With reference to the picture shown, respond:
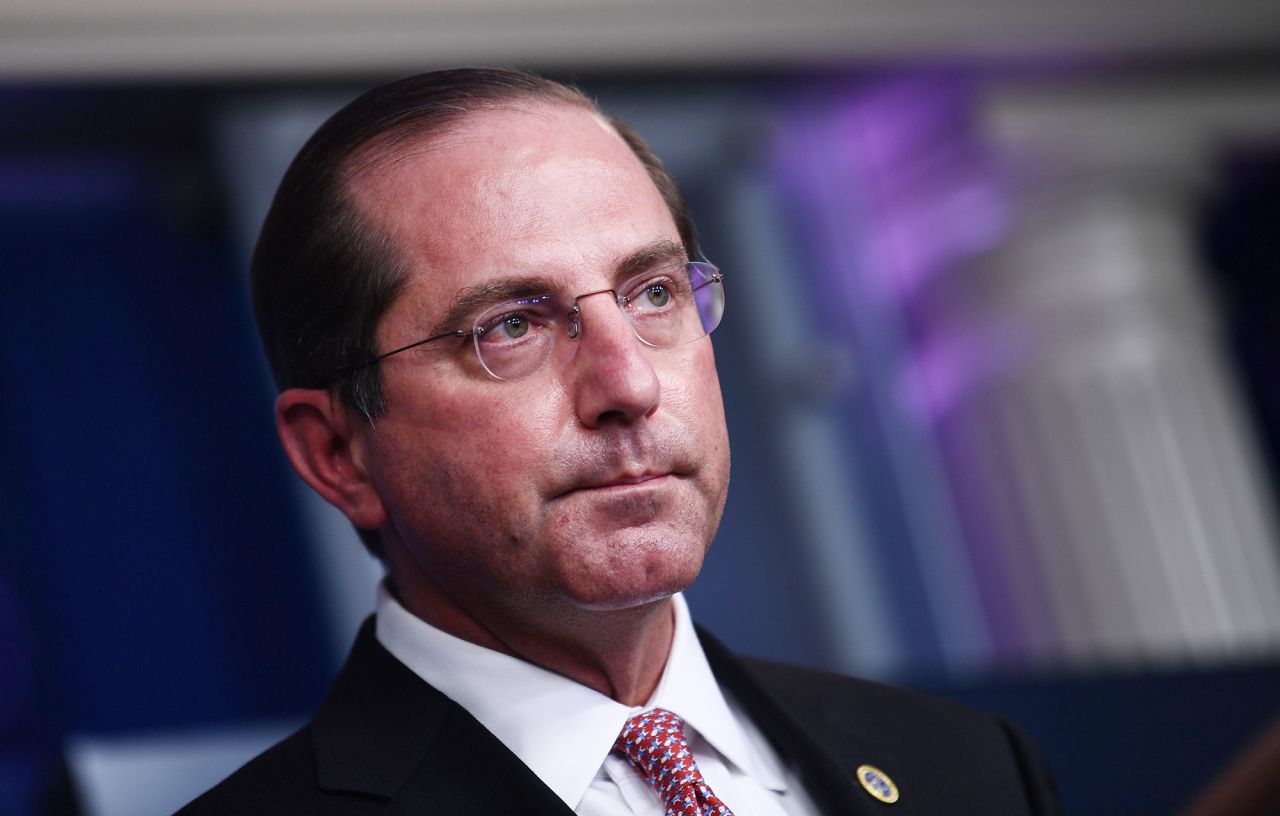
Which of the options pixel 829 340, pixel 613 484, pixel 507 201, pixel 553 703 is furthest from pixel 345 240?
pixel 829 340

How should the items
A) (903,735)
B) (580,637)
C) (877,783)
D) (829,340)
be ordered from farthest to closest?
(829,340) < (903,735) < (877,783) < (580,637)

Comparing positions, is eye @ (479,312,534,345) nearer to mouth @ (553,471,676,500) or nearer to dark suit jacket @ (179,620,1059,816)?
mouth @ (553,471,676,500)

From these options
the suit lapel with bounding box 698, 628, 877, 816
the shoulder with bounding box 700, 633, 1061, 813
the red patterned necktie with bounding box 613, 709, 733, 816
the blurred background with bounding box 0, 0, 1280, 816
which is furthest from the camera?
the blurred background with bounding box 0, 0, 1280, 816

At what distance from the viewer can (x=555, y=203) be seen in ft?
5.56

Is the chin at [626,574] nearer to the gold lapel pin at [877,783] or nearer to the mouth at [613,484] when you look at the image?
the mouth at [613,484]

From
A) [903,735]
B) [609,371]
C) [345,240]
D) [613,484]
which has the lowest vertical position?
[903,735]

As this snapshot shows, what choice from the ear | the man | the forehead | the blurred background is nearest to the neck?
the man

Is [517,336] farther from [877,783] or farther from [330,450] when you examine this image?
[877,783]

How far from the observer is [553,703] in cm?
167

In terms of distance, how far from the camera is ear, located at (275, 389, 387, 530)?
1.79 meters

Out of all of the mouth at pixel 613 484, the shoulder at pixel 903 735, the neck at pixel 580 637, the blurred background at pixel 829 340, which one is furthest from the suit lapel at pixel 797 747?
the blurred background at pixel 829 340

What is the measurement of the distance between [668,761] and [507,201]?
649 mm

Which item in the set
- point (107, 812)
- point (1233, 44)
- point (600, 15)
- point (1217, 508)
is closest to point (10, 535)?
point (107, 812)

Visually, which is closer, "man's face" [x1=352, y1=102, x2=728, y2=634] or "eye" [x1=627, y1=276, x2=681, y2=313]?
"man's face" [x1=352, y1=102, x2=728, y2=634]
